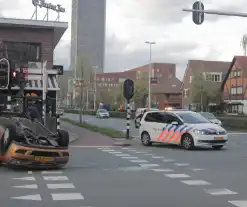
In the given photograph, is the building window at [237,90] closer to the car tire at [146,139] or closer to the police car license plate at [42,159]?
the car tire at [146,139]

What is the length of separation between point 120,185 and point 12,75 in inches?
280

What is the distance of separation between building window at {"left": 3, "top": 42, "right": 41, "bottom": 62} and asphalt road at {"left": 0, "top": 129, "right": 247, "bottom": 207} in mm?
12538

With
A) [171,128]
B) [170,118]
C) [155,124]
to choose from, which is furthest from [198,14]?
[155,124]

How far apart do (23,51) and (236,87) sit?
50.1 metres

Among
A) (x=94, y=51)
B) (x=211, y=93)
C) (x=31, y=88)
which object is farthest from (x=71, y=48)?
(x=31, y=88)

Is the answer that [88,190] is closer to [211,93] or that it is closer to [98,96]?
[211,93]

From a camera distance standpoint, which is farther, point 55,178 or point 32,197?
point 55,178

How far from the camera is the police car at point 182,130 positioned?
18.0 m

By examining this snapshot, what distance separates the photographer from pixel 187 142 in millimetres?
18422

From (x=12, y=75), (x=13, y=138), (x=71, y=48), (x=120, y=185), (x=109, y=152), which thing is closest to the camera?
(x=120, y=185)

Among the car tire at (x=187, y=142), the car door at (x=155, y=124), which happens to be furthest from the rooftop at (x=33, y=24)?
the car tire at (x=187, y=142)

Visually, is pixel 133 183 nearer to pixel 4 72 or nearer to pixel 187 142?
pixel 4 72

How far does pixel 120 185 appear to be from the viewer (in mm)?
9398

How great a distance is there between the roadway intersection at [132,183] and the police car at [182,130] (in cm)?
340
